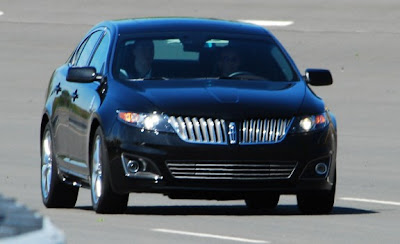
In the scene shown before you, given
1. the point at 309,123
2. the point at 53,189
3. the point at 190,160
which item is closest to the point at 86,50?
the point at 53,189

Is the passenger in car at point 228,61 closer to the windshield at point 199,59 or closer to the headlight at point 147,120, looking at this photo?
the windshield at point 199,59

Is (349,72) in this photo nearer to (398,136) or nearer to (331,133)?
(398,136)

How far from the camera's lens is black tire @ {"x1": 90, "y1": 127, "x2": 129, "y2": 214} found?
12375mm

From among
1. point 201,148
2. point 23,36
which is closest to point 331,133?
point 201,148

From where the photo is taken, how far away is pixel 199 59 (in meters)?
13.3

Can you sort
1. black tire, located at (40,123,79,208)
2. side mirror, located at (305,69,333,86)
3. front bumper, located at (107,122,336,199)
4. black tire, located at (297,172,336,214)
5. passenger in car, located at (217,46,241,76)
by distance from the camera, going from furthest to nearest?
1. black tire, located at (40,123,79,208)
2. side mirror, located at (305,69,333,86)
3. passenger in car, located at (217,46,241,76)
4. black tire, located at (297,172,336,214)
5. front bumper, located at (107,122,336,199)

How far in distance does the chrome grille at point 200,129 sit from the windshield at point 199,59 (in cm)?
86

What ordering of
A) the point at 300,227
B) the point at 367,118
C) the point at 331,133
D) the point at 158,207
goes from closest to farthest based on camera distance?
the point at 300,227, the point at 331,133, the point at 158,207, the point at 367,118

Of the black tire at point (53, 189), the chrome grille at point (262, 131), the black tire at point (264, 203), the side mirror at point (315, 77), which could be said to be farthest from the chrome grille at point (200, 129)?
the black tire at point (53, 189)

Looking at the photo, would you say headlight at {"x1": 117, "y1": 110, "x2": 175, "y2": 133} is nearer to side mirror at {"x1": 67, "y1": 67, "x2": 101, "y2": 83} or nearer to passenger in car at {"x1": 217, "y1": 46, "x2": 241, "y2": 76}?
side mirror at {"x1": 67, "y1": 67, "x2": 101, "y2": 83}

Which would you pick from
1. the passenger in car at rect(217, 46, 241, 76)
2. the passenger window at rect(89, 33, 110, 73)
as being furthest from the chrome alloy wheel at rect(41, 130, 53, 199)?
the passenger in car at rect(217, 46, 241, 76)

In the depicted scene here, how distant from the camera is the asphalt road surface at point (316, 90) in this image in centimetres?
1142

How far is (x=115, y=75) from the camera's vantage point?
1304 centimetres

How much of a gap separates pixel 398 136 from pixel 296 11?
500 inches
